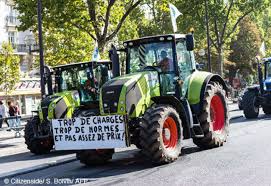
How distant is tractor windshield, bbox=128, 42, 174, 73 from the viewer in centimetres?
1149

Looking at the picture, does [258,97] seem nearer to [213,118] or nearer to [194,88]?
[213,118]

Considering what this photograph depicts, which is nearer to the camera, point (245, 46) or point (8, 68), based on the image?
point (8, 68)

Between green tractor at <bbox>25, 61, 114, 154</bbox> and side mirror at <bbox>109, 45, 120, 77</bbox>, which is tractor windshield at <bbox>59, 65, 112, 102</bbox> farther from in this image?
side mirror at <bbox>109, 45, 120, 77</bbox>

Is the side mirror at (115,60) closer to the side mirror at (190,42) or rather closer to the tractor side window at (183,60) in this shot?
the tractor side window at (183,60)

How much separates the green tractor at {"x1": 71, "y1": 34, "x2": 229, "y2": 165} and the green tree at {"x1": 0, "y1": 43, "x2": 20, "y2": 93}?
3480cm

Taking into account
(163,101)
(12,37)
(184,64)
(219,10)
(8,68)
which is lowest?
(163,101)

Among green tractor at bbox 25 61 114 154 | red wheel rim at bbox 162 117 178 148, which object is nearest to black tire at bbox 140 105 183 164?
red wheel rim at bbox 162 117 178 148

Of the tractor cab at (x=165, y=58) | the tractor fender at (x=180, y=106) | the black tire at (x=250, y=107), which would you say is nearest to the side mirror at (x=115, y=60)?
the tractor cab at (x=165, y=58)

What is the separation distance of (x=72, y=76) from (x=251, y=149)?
6.84 meters

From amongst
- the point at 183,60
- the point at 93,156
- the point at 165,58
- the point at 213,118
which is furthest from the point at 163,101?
the point at 213,118

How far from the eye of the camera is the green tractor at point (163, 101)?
32.6ft

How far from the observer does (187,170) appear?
366 inches

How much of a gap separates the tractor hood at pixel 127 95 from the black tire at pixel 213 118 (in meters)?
1.68

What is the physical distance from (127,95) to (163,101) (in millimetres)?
951
